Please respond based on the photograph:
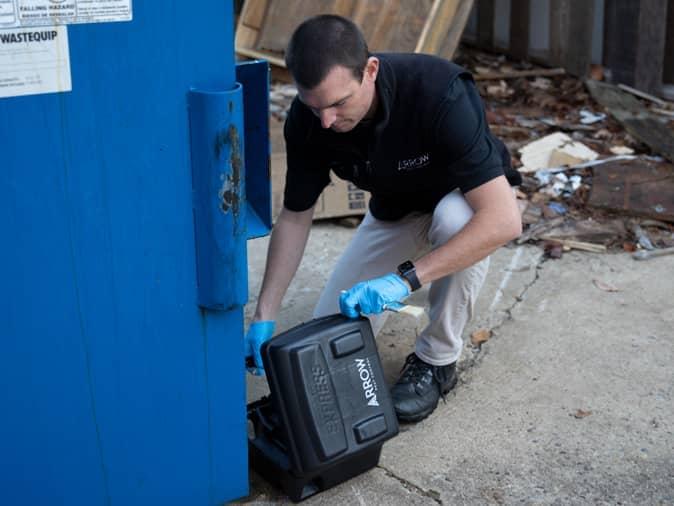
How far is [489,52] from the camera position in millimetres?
8297

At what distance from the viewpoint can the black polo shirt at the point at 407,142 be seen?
8.52 feet

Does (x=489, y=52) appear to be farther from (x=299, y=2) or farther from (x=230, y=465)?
(x=230, y=465)

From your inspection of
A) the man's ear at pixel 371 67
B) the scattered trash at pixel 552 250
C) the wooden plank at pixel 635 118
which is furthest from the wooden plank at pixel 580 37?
the man's ear at pixel 371 67

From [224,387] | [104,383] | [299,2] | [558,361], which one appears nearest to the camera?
[104,383]

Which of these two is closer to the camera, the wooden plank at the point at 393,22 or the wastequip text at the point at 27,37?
the wastequip text at the point at 27,37

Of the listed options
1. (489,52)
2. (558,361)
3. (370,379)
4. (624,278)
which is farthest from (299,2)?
(370,379)

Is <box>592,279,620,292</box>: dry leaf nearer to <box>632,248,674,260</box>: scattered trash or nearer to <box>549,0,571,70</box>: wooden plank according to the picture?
<box>632,248,674,260</box>: scattered trash

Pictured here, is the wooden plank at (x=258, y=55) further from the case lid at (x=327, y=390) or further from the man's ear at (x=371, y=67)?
the case lid at (x=327, y=390)

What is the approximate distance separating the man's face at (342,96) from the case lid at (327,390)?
54cm

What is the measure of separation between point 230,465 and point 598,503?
3.38ft

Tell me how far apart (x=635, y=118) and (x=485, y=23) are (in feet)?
9.43

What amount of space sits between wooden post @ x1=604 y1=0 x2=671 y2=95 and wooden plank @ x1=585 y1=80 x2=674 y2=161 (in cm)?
20

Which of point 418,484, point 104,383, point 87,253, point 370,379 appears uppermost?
point 87,253

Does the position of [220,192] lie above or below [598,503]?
above
